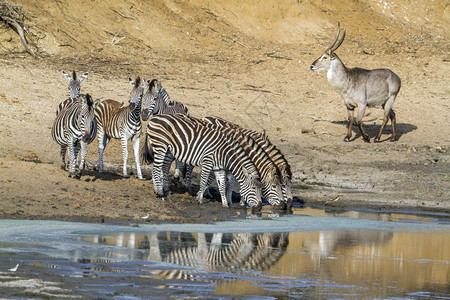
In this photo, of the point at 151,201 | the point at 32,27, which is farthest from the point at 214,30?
the point at 151,201

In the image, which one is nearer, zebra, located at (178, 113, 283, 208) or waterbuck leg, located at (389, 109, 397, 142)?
zebra, located at (178, 113, 283, 208)

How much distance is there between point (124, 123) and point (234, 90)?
22.0 feet

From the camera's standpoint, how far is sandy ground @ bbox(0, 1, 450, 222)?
550 inches

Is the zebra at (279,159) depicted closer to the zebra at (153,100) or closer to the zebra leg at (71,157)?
the zebra at (153,100)

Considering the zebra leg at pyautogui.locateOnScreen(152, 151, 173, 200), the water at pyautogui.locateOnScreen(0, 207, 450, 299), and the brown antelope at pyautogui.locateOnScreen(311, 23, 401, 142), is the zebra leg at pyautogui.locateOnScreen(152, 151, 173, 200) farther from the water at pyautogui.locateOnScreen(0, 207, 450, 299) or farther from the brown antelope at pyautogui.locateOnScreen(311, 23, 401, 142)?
the brown antelope at pyautogui.locateOnScreen(311, 23, 401, 142)

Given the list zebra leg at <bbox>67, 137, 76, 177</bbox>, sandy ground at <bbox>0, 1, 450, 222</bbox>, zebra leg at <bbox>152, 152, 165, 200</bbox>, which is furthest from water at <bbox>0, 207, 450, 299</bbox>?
zebra leg at <bbox>67, 137, 76, 177</bbox>

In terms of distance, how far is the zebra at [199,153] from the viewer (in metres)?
14.3

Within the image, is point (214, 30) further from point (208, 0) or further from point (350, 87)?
point (350, 87)

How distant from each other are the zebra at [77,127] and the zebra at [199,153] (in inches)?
40.8

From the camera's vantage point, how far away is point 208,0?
26.7 meters

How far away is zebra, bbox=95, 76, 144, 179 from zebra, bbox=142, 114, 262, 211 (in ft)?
3.43

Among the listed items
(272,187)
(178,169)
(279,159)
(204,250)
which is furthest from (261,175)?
(204,250)

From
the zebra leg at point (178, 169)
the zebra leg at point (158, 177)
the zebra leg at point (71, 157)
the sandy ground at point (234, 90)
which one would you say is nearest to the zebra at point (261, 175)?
the sandy ground at point (234, 90)

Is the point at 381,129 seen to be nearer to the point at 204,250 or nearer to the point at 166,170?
the point at 166,170
